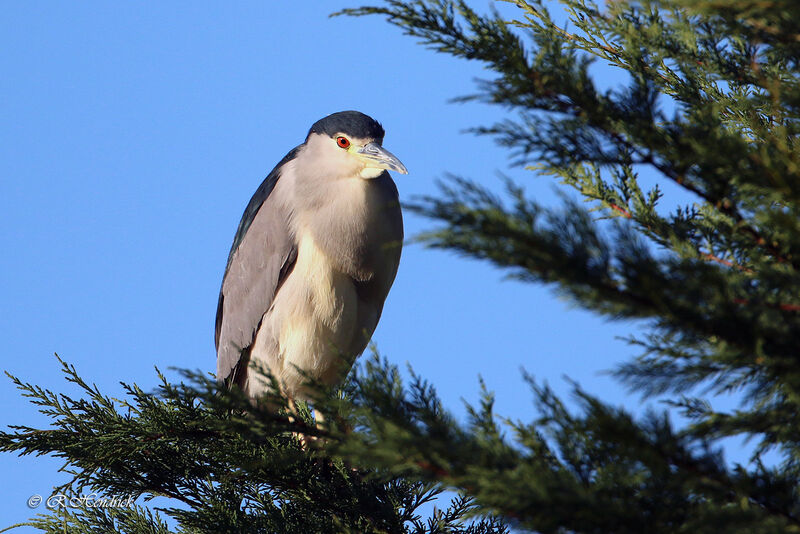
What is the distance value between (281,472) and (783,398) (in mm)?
1898

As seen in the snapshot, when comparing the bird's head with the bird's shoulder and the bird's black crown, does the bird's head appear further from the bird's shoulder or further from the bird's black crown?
the bird's shoulder

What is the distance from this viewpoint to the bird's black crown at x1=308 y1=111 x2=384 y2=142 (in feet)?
13.3

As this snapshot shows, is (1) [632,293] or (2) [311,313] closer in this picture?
(1) [632,293]

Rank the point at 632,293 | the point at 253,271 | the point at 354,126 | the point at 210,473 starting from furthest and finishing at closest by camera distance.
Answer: the point at 253,271 → the point at 354,126 → the point at 210,473 → the point at 632,293

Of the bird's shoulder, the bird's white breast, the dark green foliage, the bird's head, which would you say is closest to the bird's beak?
the bird's head

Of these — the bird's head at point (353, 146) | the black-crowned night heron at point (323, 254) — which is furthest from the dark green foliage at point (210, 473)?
the bird's head at point (353, 146)

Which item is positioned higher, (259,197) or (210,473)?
(259,197)

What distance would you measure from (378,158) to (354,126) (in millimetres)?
258

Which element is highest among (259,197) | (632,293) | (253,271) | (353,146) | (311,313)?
(259,197)

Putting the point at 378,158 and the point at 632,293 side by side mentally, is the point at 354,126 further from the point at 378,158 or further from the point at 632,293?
the point at 632,293

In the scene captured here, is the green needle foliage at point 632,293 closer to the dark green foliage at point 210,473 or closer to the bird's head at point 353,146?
the dark green foliage at point 210,473

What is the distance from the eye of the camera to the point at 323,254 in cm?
398

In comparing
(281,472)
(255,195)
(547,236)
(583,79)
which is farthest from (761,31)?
(255,195)

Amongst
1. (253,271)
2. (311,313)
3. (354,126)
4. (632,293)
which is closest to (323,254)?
(311,313)
